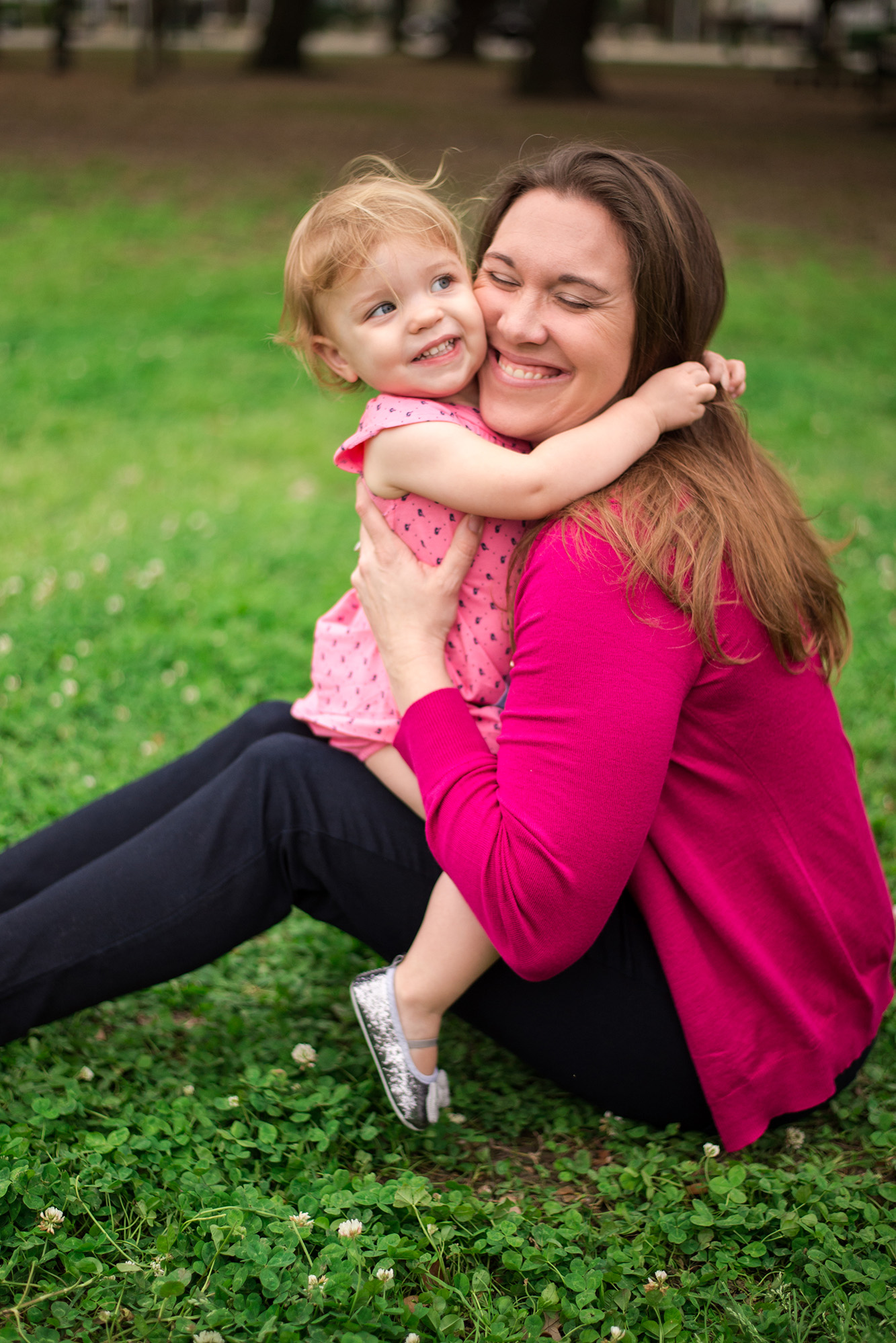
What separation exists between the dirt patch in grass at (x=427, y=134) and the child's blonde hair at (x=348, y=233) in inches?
304

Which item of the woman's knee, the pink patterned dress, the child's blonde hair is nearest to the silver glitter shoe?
the pink patterned dress

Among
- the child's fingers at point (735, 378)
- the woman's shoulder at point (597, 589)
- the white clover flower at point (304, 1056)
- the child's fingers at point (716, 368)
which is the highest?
the child's fingers at point (716, 368)

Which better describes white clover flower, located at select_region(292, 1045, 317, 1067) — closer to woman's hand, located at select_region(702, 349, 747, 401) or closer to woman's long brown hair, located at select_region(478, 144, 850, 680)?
woman's long brown hair, located at select_region(478, 144, 850, 680)

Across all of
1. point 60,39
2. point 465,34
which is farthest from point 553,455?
point 465,34

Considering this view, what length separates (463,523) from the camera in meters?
2.24

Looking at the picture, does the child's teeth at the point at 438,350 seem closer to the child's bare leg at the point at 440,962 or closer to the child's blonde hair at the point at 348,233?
the child's blonde hair at the point at 348,233

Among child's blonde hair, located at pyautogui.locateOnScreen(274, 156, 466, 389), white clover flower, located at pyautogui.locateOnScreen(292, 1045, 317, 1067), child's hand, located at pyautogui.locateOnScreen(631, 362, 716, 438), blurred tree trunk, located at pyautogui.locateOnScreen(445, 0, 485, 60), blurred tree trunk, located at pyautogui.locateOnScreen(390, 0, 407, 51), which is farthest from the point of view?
blurred tree trunk, located at pyautogui.locateOnScreen(390, 0, 407, 51)

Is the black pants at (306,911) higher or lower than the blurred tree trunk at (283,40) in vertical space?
lower

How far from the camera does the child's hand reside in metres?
2.07

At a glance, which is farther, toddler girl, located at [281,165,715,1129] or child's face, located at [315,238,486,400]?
child's face, located at [315,238,486,400]

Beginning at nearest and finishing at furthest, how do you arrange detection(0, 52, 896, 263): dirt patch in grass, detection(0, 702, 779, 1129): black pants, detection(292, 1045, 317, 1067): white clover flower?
1. detection(0, 702, 779, 1129): black pants
2. detection(292, 1045, 317, 1067): white clover flower
3. detection(0, 52, 896, 263): dirt patch in grass

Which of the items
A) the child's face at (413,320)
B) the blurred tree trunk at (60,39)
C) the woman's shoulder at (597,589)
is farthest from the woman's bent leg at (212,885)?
the blurred tree trunk at (60,39)

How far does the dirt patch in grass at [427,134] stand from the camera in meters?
13.0

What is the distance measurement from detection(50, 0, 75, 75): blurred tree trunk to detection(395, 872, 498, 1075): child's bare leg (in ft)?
78.9
